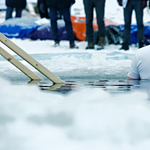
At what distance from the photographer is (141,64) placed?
63.0 inches

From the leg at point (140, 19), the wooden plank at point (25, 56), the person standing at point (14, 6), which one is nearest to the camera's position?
the wooden plank at point (25, 56)

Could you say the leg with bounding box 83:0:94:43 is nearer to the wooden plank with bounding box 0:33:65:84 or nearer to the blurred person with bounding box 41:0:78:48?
the blurred person with bounding box 41:0:78:48

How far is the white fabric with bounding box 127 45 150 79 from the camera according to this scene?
5.15ft

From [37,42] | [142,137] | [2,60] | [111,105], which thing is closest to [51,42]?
[37,42]

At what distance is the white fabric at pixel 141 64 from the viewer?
1.57 m

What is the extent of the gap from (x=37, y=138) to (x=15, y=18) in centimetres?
453

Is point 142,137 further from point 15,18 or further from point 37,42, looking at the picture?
point 15,18

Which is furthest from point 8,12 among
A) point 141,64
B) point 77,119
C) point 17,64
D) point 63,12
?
point 77,119

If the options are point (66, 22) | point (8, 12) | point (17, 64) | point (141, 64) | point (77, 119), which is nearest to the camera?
point (77, 119)

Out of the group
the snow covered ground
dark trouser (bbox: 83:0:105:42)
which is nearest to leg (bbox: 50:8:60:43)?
dark trouser (bbox: 83:0:105:42)

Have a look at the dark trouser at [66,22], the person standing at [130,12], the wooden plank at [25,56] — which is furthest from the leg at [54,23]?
the wooden plank at [25,56]

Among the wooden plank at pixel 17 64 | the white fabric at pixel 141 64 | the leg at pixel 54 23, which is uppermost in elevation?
the white fabric at pixel 141 64

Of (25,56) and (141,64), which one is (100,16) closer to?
(25,56)

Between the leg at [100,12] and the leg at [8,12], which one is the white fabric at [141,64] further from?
the leg at [8,12]
